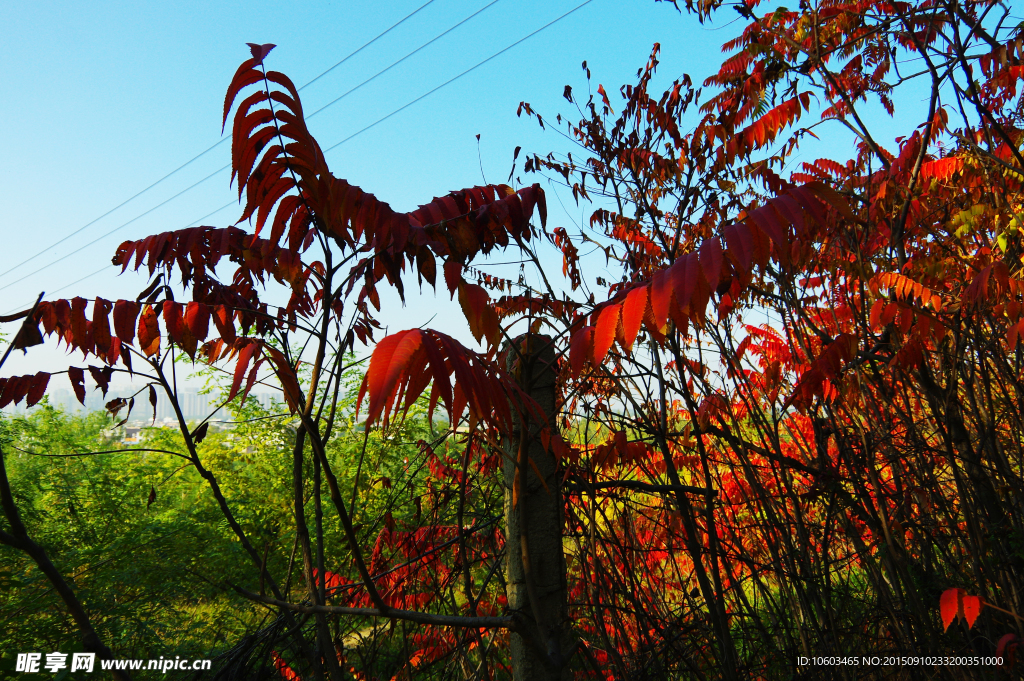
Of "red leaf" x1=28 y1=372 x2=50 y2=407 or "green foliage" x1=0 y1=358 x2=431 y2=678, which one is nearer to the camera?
"red leaf" x1=28 y1=372 x2=50 y2=407

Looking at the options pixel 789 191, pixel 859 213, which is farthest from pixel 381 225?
pixel 859 213

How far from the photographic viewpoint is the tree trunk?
1500mm

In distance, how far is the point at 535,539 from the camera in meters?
1.70

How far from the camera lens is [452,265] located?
136cm

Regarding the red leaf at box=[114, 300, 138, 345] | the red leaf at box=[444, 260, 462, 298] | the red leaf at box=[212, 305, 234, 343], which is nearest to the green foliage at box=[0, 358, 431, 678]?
the red leaf at box=[212, 305, 234, 343]

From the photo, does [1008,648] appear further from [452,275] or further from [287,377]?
[287,377]

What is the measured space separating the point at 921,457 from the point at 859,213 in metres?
1.54

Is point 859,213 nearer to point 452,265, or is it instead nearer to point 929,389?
point 929,389

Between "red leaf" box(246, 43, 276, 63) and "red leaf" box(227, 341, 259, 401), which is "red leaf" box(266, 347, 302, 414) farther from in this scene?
"red leaf" box(246, 43, 276, 63)

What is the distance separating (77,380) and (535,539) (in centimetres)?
148

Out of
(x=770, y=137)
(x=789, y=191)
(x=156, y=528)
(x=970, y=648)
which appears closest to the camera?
(x=789, y=191)

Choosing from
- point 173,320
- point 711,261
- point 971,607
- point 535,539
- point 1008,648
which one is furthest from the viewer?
point 1008,648

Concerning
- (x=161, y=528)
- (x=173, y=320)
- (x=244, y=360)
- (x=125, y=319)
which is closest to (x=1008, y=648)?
(x=244, y=360)

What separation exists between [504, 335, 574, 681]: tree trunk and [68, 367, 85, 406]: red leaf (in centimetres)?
131
